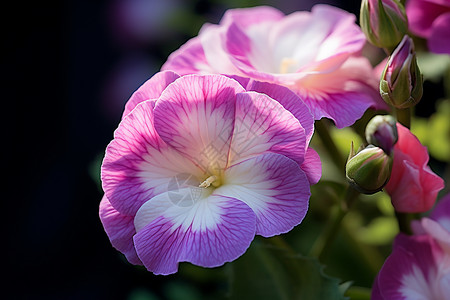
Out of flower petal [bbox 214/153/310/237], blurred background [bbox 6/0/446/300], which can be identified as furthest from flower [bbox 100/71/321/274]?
blurred background [bbox 6/0/446/300]

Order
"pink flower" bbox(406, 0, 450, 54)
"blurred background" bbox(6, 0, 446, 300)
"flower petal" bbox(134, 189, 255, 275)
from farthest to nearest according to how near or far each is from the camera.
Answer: "blurred background" bbox(6, 0, 446, 300) → "pink flower" bbox(406, 0, 450, 54) → "flower petal" bbox(134, 189, 255, 275)

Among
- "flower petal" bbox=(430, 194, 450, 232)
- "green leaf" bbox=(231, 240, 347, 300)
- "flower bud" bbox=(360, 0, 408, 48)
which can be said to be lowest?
"green leaf" bbox=(231, 240, 347, 300)

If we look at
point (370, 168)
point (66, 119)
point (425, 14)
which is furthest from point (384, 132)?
point (66, 119)

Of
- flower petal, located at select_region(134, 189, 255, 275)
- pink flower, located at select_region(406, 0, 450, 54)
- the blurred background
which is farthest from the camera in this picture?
the blurred background

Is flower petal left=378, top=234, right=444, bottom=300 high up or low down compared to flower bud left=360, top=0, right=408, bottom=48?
down

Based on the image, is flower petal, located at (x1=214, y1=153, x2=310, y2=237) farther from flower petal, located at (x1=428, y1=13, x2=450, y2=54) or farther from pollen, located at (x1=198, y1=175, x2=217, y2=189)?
flower petal, located at (x1=428, y1=13, x2=450, y2=54)

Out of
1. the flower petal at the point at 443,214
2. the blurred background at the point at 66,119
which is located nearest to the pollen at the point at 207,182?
the flower petal at the point at 443,214
